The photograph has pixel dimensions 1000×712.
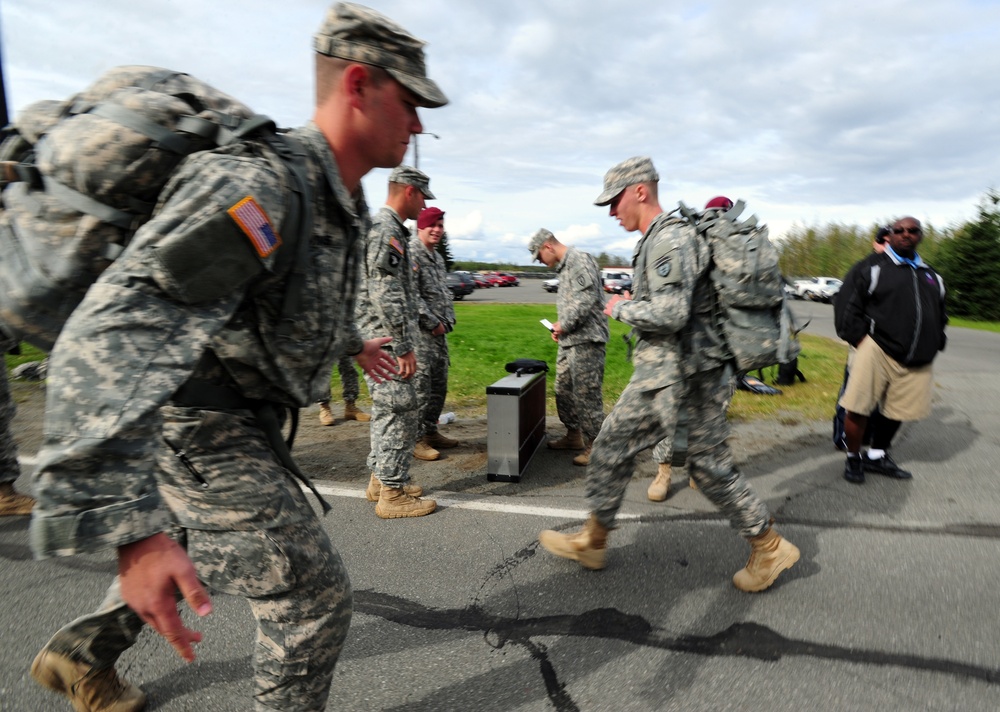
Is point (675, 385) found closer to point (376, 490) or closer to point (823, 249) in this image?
point (376, 490)

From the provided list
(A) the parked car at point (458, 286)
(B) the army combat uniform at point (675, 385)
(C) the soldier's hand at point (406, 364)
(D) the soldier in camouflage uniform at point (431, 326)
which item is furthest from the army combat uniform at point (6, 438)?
(A) the parked car at point (458, 286)

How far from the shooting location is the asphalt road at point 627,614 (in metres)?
2.40

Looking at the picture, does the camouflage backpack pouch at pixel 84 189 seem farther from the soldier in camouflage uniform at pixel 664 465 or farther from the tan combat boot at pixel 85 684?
the soldier in camouflage uniform at pixel 664 465

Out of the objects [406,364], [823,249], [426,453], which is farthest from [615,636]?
[823,249]

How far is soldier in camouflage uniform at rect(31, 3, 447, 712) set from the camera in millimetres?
1137

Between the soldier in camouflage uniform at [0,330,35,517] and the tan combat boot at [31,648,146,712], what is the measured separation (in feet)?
7.85

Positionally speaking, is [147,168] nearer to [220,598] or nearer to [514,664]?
[514,664]

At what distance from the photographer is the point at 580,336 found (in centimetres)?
534

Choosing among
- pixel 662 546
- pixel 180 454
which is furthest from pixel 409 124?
pixel 662 546

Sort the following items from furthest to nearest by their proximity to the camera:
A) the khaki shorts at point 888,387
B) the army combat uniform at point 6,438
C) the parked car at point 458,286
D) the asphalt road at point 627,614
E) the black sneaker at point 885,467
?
the parked car at point 458,286
the black sneaker at point 885,467
the khaki shorts at point 888,387
the army combat uniform at point 6,438
the asphalt road at point 627,614

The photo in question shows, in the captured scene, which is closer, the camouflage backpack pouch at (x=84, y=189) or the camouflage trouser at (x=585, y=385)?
the camouflage backpack pouch at (x=84, y=189)

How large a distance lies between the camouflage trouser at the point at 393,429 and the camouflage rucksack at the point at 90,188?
2.69m

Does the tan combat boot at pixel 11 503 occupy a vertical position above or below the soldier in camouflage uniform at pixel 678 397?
below

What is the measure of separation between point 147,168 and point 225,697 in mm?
2039
